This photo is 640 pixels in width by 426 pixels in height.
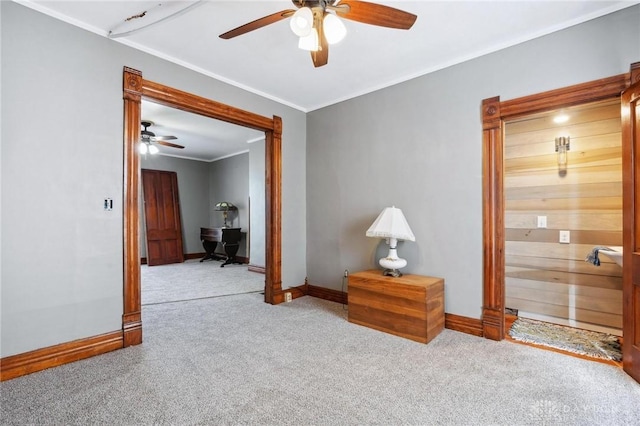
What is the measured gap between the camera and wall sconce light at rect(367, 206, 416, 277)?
280cm

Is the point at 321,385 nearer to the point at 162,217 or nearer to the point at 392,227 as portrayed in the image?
the point at 392,227

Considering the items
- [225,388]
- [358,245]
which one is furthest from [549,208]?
[225,388]

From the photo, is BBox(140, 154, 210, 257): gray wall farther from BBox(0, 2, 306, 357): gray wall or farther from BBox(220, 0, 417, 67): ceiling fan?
BBox(220, 0, 417, 67): ceiling fan

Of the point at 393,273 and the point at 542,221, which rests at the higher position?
the point at 542,221

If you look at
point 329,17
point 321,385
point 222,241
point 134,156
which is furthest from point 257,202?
point 329,17

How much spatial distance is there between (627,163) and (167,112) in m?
4.92

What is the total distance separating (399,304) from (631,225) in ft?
5.45

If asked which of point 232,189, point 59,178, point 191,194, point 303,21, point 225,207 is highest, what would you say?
point 303,21

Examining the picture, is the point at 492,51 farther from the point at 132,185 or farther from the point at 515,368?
the point at 132,185

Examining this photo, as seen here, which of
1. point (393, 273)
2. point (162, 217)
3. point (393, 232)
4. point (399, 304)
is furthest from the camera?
point (162, 217)

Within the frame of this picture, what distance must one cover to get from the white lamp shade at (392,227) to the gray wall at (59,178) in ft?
7.22

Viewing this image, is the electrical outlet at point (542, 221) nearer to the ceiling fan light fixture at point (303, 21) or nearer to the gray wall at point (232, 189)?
the ceiling fan light fixture at point (303, 21)

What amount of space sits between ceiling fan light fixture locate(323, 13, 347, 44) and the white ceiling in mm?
608

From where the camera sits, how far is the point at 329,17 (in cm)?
164
